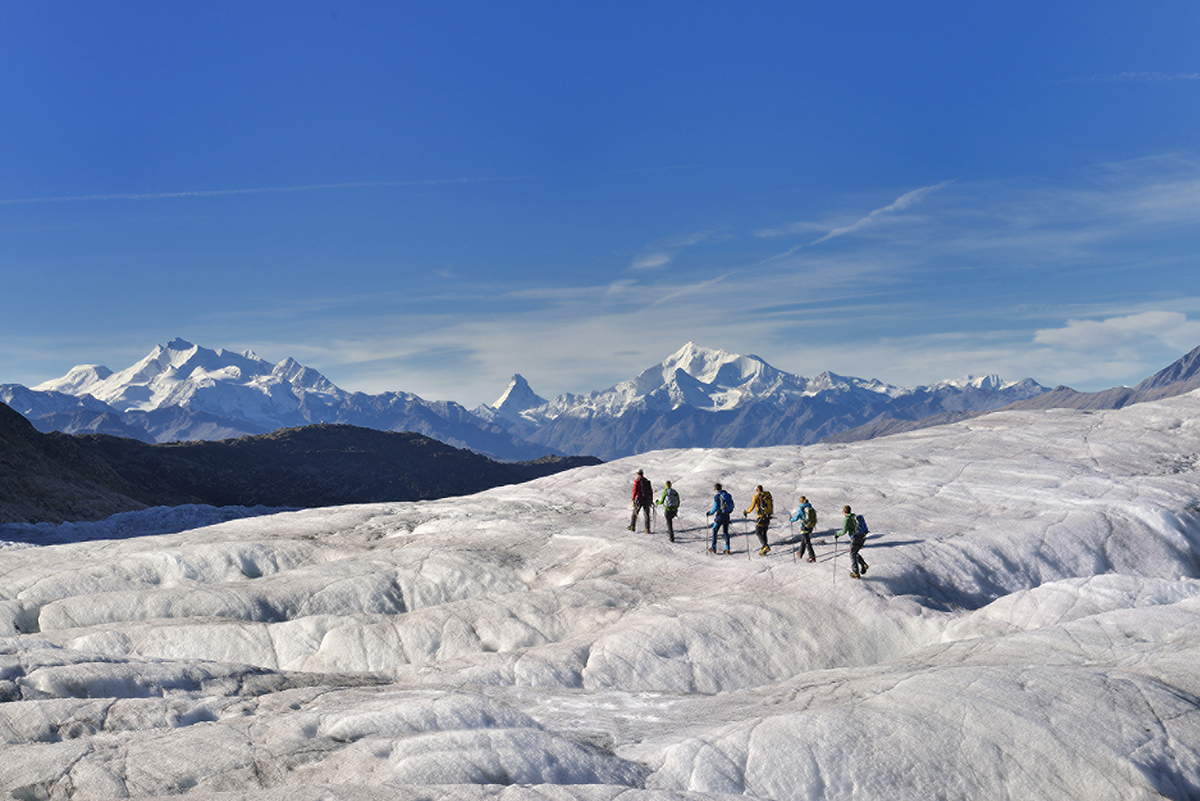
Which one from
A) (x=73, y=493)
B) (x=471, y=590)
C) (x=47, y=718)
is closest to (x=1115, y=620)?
(x=471, y=590)

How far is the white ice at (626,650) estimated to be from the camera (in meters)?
15.0

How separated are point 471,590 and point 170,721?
1516cm

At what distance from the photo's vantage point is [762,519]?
3306 centimetres

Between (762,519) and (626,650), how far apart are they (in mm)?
11413

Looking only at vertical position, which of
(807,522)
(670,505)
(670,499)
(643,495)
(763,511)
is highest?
(643,495)

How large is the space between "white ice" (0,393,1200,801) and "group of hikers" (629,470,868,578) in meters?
0.86

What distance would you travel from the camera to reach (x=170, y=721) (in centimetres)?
1620

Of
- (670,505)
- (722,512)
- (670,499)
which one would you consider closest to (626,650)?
(722,512)

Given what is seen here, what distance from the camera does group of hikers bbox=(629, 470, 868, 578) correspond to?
96.0 ft

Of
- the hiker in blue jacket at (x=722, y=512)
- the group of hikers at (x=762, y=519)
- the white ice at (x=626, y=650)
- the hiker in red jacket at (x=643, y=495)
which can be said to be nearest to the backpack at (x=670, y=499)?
the group of hikers at (x=762, y=519)

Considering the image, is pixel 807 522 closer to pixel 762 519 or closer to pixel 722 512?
pixel 762 519

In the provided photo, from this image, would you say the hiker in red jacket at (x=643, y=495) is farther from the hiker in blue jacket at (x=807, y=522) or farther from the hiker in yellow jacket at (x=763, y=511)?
the hiker in blue jacket at (x=807, y=522)

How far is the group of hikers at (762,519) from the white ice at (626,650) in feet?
2.83

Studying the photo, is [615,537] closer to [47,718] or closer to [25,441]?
[47,718]
